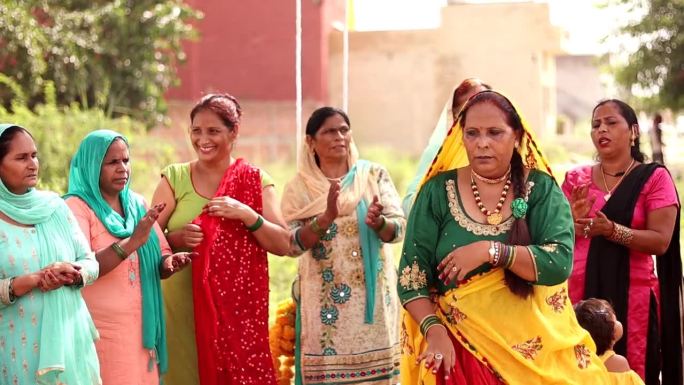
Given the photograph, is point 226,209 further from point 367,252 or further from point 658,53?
point 658,53

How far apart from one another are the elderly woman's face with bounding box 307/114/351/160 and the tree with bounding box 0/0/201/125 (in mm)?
8356

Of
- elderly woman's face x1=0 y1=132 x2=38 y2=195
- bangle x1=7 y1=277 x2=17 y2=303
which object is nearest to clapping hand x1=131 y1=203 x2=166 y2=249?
elderly woman's face x1=0 y1=132 x2=38 y2=195

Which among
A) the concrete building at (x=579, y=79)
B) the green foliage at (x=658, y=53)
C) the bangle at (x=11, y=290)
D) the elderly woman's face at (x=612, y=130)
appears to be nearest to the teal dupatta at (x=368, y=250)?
the elderly woman's face at (x=612, y=130)

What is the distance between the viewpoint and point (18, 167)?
504cm

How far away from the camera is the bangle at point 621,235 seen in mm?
6090

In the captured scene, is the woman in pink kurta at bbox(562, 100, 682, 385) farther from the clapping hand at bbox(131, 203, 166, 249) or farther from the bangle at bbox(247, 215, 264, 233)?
the clapping hand at bbox(131, 203, 166, 249)

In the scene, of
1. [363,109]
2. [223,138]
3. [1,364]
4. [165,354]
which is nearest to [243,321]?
[165,354]

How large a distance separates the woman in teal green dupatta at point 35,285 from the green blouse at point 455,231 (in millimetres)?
1457

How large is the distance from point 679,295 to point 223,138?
2760mm

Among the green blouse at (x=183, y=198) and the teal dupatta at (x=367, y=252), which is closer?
the green blouse at (x=183, y=198)

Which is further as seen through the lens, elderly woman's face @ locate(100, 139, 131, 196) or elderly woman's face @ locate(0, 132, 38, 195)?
elderly woman's face @ locate(100, 139, 131, 196)

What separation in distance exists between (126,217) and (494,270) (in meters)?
1.94

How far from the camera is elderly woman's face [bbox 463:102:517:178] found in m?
4.67

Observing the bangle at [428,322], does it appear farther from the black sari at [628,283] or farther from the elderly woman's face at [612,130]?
the elderly woman's face at [612,130]
